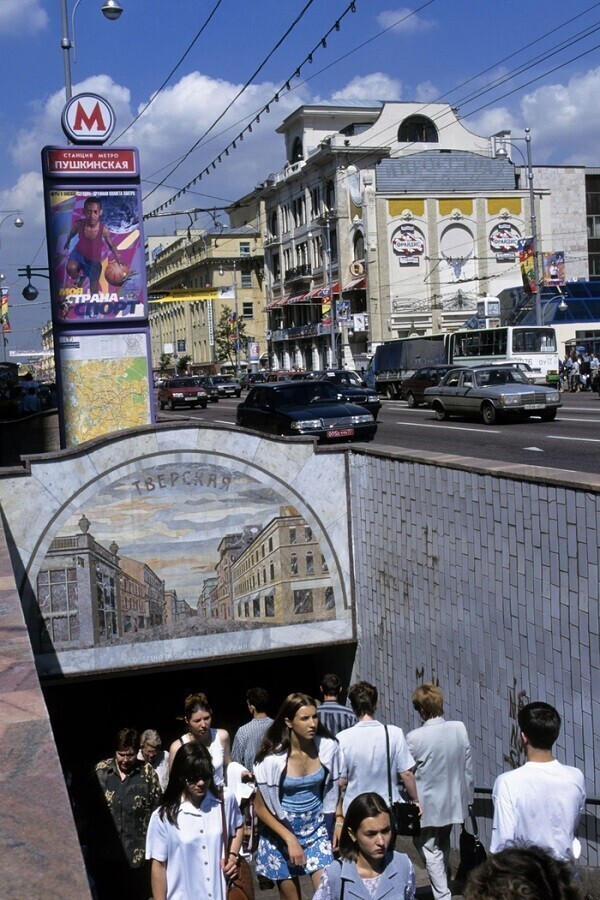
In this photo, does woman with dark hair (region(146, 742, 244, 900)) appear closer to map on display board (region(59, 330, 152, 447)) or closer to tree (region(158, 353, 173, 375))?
map on display board (region(59, 330, 152, 447))

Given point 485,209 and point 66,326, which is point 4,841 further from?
point 485,209

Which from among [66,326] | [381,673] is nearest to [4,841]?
[381,673]

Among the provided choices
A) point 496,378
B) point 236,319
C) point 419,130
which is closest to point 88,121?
point 496,378

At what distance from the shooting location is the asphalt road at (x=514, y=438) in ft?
62.6

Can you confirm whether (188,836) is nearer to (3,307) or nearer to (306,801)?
(306,801)

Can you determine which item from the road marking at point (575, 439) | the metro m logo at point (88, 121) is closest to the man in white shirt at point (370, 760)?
the metro m logo at point (88, 121)

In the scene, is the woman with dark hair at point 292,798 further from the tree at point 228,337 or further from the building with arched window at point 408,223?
the tree at point 228,337

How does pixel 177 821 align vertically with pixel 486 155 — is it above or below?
below

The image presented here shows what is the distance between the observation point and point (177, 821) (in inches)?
210

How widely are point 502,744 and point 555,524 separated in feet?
6.66

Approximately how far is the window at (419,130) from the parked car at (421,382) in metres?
39.4

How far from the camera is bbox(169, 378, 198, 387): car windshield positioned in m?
51.4

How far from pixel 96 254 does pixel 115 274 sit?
413 millimetres

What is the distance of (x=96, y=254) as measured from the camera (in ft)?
55.2
